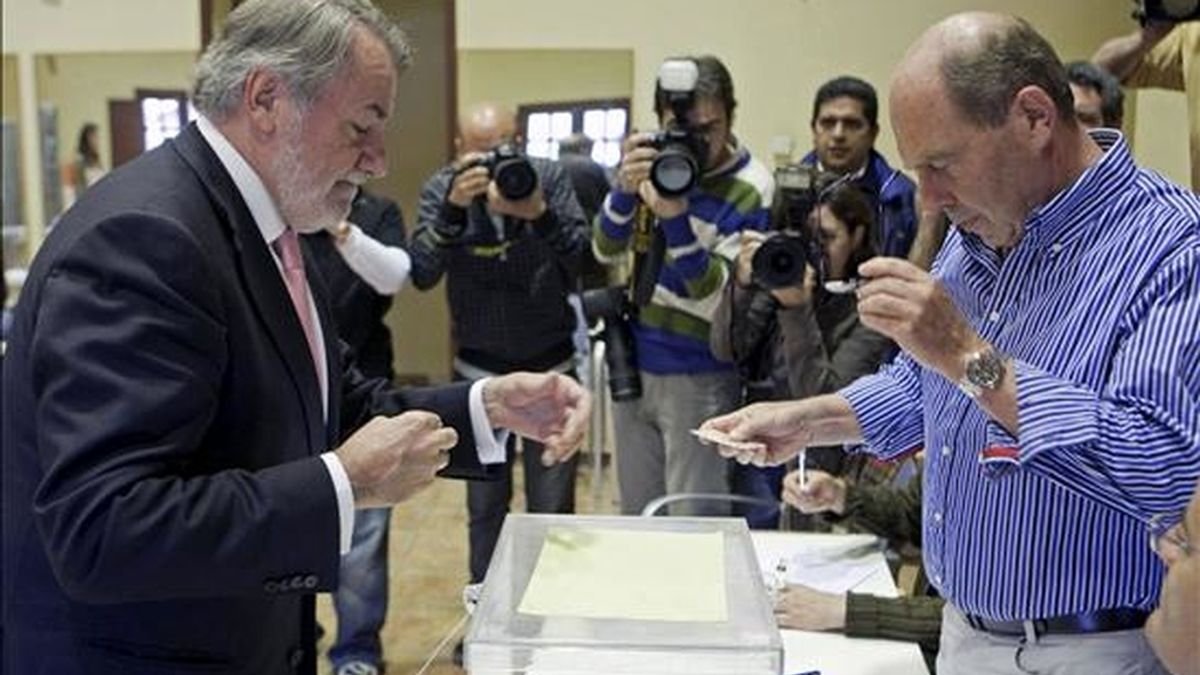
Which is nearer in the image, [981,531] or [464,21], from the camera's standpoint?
[981,531]

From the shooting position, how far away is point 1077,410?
3.50 feet

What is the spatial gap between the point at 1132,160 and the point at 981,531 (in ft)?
1.37

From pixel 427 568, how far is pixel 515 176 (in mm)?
1192

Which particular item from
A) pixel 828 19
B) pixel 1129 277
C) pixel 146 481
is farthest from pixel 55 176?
pixel 1129 277

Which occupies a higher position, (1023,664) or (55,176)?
(55,176)

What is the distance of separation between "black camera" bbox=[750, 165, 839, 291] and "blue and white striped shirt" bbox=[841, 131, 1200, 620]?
765mm

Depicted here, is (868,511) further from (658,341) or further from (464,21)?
(464,21)

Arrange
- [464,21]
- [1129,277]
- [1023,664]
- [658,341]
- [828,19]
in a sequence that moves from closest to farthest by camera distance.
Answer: [1129,277] < [1023,664] < [828,19] < [658,341] < [464,21]

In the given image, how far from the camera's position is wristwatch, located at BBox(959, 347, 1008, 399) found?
1090 millimetres

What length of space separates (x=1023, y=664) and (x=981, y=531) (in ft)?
0.47

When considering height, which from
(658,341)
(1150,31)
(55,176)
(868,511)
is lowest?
(868,511)

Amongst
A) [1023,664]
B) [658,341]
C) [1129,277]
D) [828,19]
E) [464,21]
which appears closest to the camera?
[1129,277]

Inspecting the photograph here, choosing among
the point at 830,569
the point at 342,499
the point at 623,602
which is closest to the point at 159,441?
the point at 342,499

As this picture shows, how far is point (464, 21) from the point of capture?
2.96 meters
